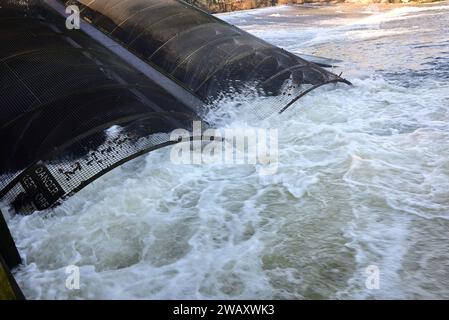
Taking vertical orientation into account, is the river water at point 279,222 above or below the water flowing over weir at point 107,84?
below

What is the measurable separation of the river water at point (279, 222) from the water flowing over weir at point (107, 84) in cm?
76

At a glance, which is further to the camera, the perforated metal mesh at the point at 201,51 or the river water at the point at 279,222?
the perforated metal mesh at the point at 201,51

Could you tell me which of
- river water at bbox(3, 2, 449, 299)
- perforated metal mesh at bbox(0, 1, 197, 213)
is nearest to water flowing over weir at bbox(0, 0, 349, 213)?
perforated metal mesh at bbox(0, 1, 197, 213)

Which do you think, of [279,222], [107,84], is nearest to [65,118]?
[107,84]

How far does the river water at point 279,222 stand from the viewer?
16.6ft

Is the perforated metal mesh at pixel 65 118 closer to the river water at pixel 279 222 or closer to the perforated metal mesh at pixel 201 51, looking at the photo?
the river water at pixel 279 222

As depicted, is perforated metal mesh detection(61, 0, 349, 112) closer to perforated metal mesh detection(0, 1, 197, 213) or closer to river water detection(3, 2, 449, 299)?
river water detection(3, 2, 449, 299)

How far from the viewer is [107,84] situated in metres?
7.89

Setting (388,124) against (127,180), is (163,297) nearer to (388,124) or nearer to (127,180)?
(127,180)

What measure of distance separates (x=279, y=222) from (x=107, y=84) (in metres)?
4.72

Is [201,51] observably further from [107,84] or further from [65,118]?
[65,118]

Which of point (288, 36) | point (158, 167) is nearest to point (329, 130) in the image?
point (158, 167)

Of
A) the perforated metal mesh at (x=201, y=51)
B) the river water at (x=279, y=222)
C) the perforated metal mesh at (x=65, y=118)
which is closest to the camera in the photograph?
the river water at (x=279, y=222)

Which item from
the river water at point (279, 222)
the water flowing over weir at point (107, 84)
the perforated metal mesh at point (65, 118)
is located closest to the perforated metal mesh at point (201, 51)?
the water flowing over weir at point (107, 84)
